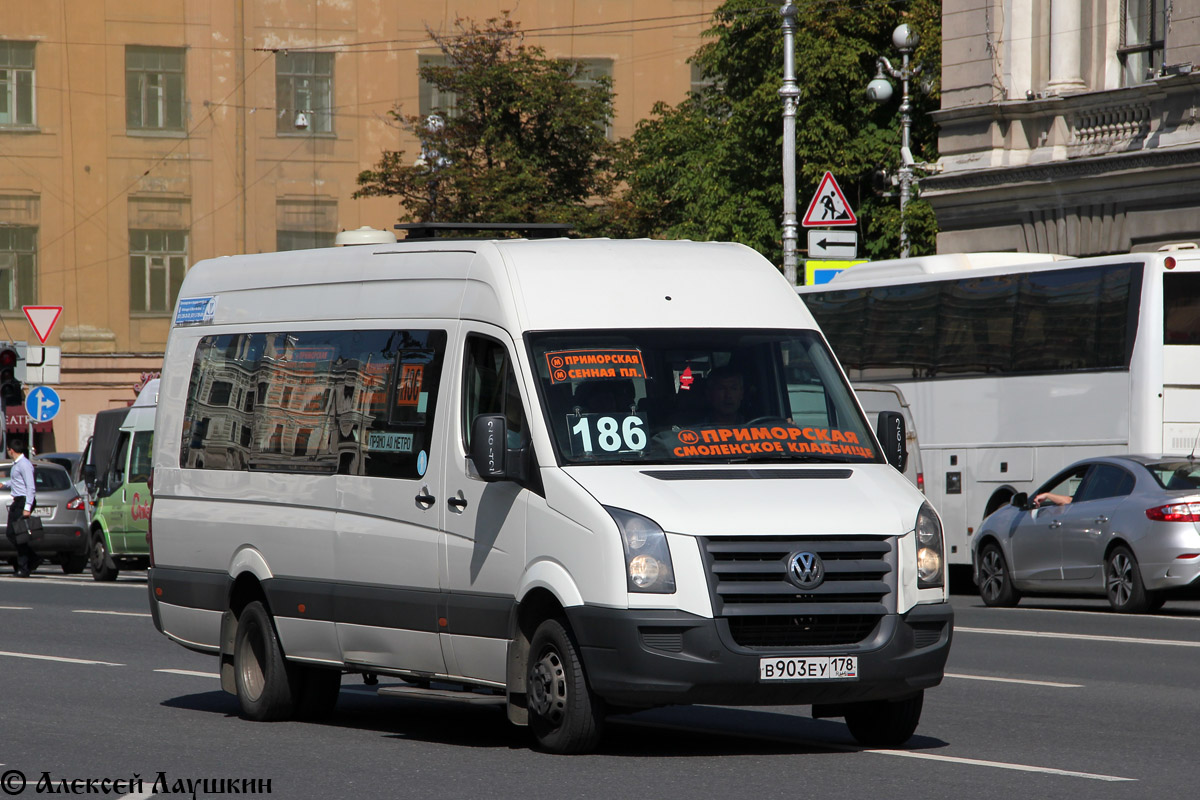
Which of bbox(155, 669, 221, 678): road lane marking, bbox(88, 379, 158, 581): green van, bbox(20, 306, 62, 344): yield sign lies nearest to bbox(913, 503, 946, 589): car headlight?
bbox(155, 669, 221, 678): road lane marking

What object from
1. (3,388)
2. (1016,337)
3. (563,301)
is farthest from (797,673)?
(3,388)

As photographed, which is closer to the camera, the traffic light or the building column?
the traffic light

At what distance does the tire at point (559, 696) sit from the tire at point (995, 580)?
12.6 meters

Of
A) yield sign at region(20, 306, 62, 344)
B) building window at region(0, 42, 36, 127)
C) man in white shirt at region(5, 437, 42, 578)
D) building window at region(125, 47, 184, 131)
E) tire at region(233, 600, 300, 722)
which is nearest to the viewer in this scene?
tire at region(233, 600, 300, 722)

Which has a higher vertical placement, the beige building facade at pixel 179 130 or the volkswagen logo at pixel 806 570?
the beige building facade at pixel 179 130

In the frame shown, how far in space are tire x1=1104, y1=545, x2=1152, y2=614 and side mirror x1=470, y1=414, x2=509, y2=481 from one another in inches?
449

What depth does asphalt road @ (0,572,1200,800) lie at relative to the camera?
28.6ft

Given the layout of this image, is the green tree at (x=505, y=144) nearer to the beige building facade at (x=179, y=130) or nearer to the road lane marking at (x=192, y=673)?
the beige building facade at (x=179, y=130)

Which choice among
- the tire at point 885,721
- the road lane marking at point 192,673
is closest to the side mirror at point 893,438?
the tire at point 885,721

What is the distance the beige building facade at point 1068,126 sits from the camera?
29.8 meters

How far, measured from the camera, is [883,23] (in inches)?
1903

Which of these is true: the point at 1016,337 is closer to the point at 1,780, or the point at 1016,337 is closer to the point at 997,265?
the point at 997,265

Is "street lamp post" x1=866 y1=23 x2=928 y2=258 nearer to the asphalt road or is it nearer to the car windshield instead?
the car windshield

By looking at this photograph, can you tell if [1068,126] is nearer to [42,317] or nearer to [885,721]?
[42,317]
